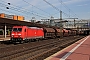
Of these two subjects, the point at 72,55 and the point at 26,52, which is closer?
the point at 72,55

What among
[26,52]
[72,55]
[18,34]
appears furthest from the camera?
[18,34]

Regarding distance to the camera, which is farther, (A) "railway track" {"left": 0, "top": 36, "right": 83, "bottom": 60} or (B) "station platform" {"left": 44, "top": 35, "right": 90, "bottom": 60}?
(A) "railway track" {"left": 0, "top": 36, "right": 83, "bottom": 60}

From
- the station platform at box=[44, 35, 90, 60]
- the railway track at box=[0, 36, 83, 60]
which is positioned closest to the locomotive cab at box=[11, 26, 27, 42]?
the railway track at box=[0, 36, 83, 60]

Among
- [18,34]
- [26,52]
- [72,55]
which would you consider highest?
[18,34]

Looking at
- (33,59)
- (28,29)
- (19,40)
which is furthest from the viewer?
(28,29)

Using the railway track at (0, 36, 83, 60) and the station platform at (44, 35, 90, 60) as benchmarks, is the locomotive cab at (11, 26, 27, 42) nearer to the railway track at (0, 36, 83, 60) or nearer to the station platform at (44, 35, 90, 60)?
the railway track at (0, 36, 83, 60)

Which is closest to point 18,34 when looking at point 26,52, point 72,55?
point 26,52

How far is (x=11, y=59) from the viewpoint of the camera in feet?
45.5

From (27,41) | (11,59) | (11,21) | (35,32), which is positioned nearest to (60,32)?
(11,21)

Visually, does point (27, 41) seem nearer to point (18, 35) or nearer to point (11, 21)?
point (18, 35)

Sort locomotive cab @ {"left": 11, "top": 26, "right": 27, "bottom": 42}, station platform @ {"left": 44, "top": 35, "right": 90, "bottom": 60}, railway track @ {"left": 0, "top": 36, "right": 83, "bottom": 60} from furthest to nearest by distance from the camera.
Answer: locomotive cab @ {"left": 11, "top": 26, "right": 27, "bottom": 42} < railway track @ {"left": 0, "top": 36, "right": 83, "bottom": 60} < station platform @ {"left": 44, "top": 35, "right": 90, "bottom": 60}

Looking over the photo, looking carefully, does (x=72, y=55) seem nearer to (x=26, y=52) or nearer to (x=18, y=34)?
(x=26, y=52)

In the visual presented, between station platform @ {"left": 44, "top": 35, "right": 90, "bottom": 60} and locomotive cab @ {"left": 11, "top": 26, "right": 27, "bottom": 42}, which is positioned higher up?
locomotive cab @ {"left": 11, "top": 26, "right": 27, "bottom": 42}

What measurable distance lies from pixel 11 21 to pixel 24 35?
50.4 ft
